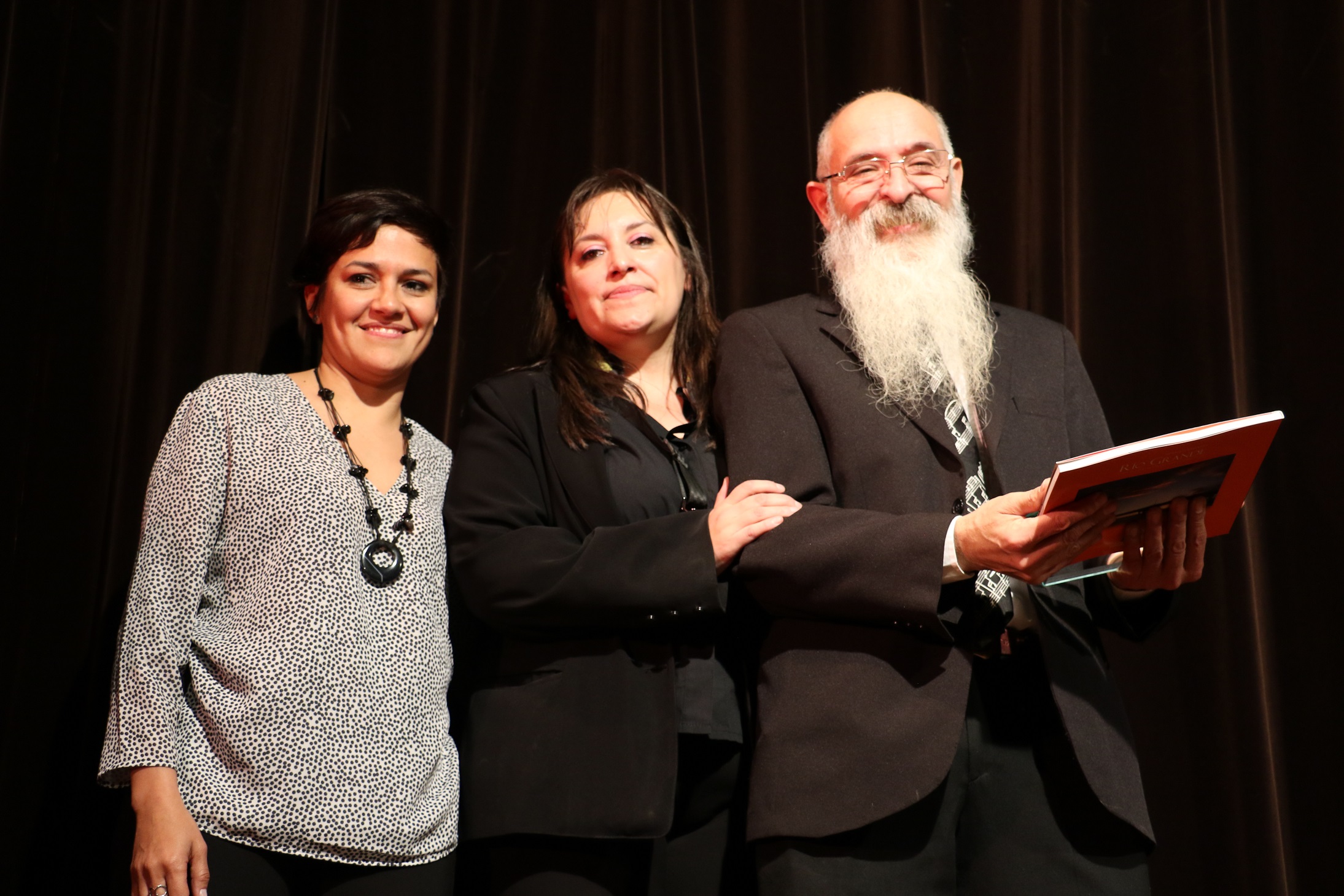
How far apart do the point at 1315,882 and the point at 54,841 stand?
282 centimetres

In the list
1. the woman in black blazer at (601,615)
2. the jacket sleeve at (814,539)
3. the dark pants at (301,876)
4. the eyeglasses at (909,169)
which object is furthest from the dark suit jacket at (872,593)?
the dark pants at (301,876)

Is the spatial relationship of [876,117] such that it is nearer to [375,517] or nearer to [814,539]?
[814,539]

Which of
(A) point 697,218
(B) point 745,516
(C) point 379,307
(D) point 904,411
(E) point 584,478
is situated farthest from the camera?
(A) point 697,218

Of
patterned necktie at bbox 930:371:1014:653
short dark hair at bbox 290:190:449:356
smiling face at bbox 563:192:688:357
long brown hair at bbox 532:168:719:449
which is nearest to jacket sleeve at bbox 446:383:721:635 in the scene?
long brown hair at bbox 532:168:719:449

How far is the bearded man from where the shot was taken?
A: 5.06 feet

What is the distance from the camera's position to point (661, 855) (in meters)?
1.80

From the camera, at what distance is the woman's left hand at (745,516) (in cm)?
165

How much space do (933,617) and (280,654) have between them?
107 cm

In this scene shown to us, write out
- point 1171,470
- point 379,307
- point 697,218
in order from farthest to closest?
point 697,218
point 379,307
point 1171,470

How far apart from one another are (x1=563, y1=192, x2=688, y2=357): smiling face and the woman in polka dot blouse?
0.42 meters

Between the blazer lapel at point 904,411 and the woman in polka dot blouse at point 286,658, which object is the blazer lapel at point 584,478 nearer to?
the woman in polka dot blouse at point 286,658

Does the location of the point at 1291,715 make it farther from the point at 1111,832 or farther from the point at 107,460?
the point at 107,460

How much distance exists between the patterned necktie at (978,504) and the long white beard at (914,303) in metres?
0.03

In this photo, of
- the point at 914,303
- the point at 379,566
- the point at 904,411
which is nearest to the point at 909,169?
the point at 914,303
